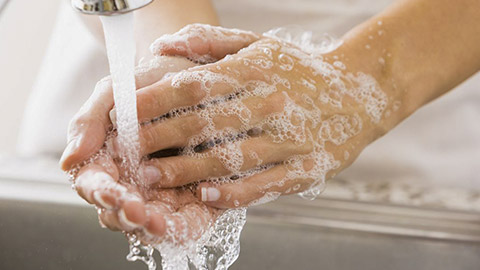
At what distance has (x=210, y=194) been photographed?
0.57m

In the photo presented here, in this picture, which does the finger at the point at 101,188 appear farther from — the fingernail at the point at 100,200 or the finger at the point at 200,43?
the finger at the point at 200,43

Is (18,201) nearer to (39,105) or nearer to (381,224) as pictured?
(39,105)

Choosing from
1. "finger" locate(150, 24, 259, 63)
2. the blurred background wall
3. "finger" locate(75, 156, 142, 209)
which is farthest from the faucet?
the blurred background wall

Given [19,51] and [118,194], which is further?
[19,51]

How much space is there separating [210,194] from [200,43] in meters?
0.17

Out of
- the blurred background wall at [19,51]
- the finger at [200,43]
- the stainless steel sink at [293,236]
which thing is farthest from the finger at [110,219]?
the blurred background wall at [19,51]

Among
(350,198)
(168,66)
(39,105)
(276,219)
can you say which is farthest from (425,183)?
(39,105)

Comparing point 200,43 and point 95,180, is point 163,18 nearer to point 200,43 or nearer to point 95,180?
point 200,43

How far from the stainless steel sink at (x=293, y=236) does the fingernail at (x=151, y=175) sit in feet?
0.90

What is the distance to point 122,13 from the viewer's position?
391 millimetres

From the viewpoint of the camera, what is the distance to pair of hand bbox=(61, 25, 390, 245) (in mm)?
510

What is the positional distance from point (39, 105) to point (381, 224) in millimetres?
A: 547

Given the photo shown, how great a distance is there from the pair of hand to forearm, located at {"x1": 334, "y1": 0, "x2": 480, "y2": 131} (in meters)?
0.03

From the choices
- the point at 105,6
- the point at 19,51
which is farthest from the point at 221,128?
the point at 19,51
